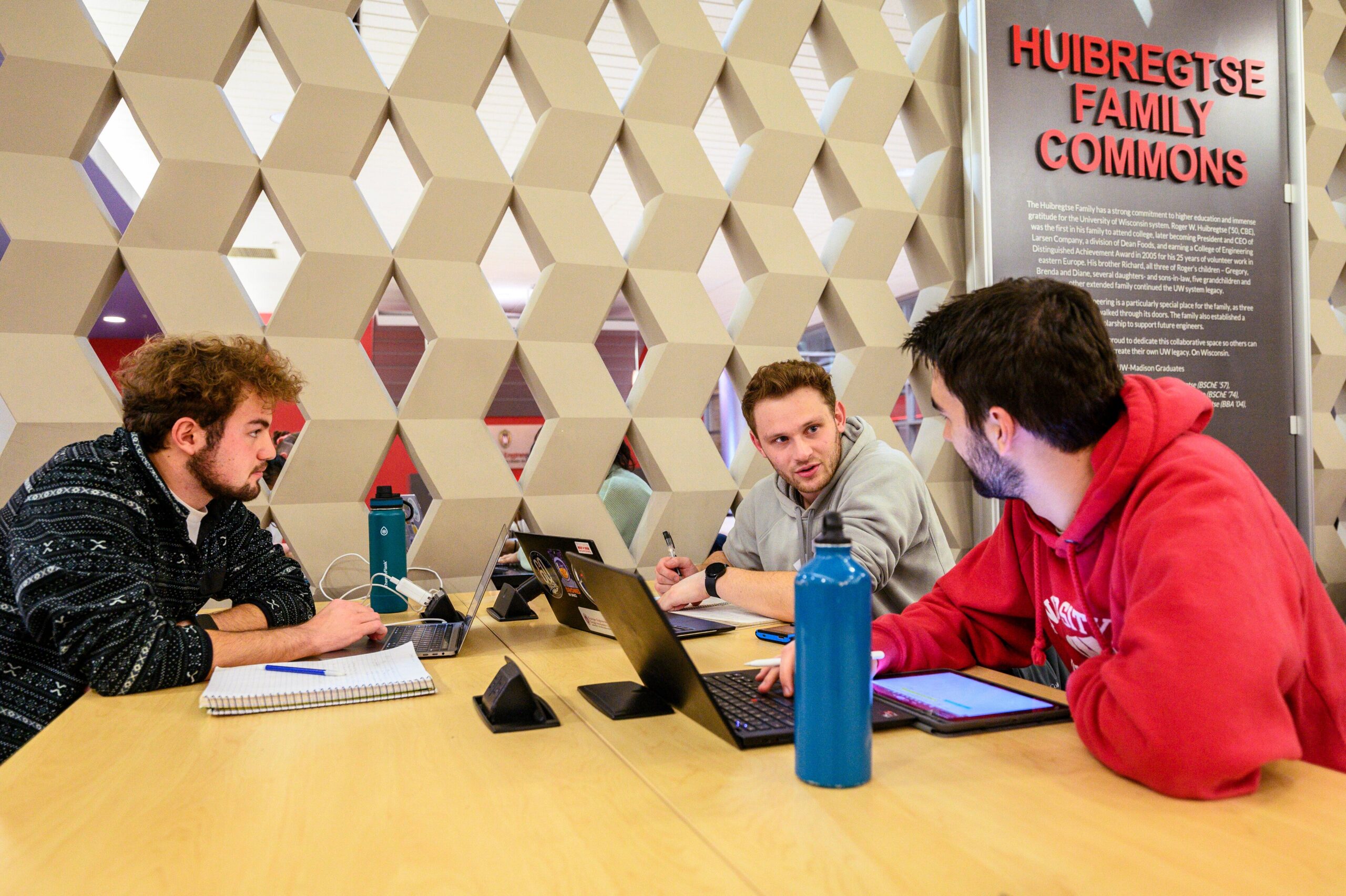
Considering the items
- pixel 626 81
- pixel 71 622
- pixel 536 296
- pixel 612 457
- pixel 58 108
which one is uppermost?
pixel 626 81

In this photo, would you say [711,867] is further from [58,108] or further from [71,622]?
[58,108]

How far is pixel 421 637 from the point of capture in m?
1.76

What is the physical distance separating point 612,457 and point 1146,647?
6.22ft

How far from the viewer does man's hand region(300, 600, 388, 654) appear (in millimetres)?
1576

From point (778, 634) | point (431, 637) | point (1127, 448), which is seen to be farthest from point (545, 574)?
point (1127, 448)

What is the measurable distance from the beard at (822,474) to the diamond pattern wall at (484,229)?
546mm

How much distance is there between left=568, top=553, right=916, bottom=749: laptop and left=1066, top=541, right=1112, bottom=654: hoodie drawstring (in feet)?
1.07

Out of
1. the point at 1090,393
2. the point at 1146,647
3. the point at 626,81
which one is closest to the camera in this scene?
the point at 1146,647

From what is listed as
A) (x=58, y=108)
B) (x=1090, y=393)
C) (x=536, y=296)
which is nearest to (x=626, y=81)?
(x=536, y=296)

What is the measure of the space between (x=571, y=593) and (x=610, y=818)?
3.20 feet

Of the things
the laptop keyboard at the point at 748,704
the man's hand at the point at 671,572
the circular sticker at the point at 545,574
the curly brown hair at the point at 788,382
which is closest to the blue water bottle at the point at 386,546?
the circular sticker at the point at 545,574

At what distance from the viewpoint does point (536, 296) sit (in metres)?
2.59

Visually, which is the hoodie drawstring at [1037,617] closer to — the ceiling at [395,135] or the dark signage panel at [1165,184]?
the dark signage panel at [1165,184]

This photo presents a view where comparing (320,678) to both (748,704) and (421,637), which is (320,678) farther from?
(748,704)
